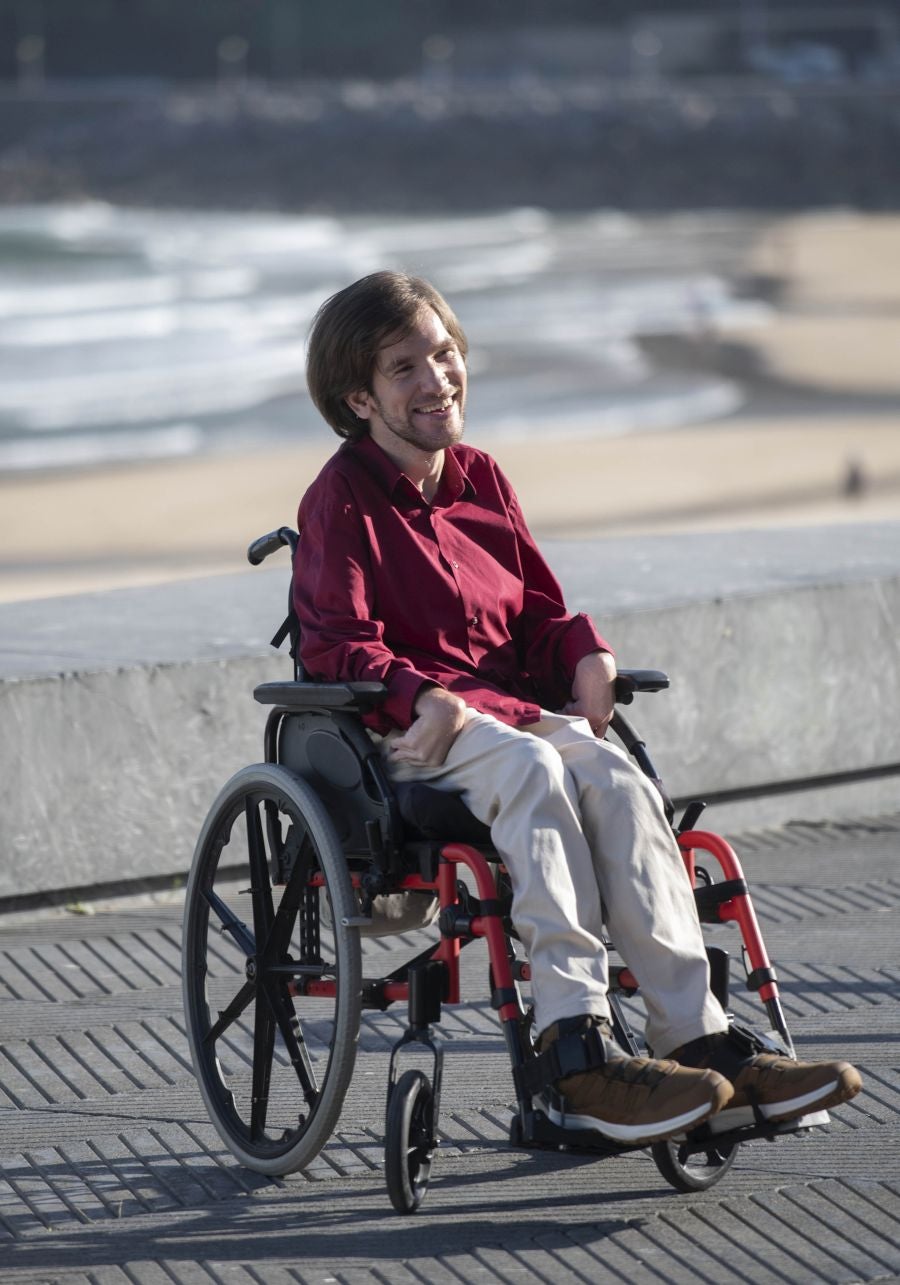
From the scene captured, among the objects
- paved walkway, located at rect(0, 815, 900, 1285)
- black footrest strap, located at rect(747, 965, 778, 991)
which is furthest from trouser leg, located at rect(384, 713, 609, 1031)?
paved walkway, located at rect(0, 815, 900, 1285)

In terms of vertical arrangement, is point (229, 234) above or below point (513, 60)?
below

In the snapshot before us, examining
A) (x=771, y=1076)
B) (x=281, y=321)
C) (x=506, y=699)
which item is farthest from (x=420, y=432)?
(x=281, y=321)

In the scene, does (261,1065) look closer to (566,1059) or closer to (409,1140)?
(409,1140)

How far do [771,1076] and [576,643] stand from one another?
0.77 metres

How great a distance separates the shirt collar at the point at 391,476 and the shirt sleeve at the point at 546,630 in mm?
100

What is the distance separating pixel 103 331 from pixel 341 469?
88.8 feet

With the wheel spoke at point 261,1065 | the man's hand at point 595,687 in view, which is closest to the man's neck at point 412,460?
the man's hand at point 595,687

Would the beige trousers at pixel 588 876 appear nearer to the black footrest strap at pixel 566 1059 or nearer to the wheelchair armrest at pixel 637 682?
the black footrest strap at pixel 566 1059

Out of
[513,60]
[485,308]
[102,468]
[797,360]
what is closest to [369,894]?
[102,468]

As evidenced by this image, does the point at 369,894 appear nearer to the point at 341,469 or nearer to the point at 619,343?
the point at 341,469

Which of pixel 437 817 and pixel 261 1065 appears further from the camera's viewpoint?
pixel 261 1065

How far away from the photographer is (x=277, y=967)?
3.12 meters

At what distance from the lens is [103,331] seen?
29.4 meters

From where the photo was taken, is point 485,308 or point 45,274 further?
point 45,274
